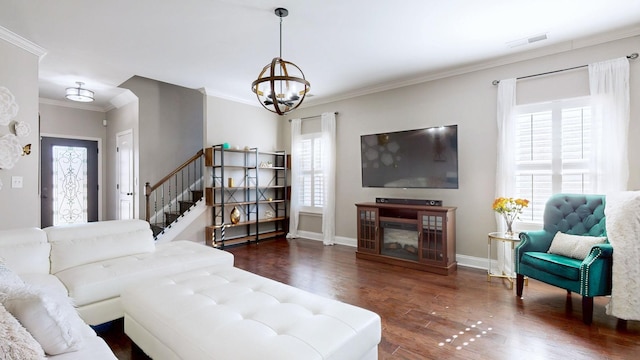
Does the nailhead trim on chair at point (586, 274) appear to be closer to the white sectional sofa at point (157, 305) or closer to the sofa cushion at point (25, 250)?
the white sectional sofa at point (157, 305)

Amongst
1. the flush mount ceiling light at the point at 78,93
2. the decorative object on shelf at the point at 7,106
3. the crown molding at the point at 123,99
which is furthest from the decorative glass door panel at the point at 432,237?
the flush mount ceiling light at the point at 78,93

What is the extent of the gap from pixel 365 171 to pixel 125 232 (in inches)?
136

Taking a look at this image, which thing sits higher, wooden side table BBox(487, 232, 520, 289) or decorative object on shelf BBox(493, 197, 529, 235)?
decorative object on shelf BBox(493, 197, 529, 235)

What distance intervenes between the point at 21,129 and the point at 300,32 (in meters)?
3.29

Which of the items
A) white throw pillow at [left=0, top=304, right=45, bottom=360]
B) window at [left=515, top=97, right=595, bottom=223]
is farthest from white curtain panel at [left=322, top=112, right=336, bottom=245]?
white throw pillow at [left=0, top=304, right=45, bottom=360]

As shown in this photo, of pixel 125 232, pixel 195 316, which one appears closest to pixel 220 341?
pixel 195 316

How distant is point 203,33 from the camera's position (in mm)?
3293

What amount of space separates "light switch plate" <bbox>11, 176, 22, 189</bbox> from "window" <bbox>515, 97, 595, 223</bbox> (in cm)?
589

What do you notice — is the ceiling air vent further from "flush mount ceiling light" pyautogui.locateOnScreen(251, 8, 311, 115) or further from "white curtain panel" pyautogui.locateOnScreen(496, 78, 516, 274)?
"flush mount ceiling light" pyautogui.locateOnScreen(251, 8, 311, 115)

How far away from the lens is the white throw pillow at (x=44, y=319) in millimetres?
1185

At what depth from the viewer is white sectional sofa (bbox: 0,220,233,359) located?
227 cm

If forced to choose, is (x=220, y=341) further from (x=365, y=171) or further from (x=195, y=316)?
(x=365, y=171)

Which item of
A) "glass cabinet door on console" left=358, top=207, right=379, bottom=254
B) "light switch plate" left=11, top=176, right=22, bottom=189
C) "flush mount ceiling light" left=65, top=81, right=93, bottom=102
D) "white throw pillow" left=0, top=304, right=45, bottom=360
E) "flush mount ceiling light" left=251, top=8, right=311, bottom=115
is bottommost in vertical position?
"glass cabinet door on console" left=358, top=207, right=379, bottom=254

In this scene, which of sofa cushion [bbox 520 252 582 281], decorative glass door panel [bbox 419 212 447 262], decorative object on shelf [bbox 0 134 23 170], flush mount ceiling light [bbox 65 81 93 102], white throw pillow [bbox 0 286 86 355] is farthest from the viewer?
flush mount ceiling light [bbox 65 81 93 102]
